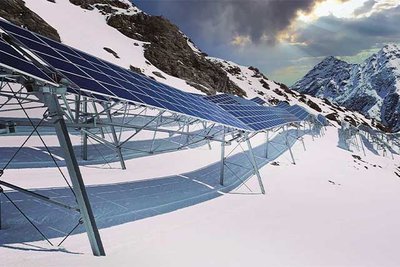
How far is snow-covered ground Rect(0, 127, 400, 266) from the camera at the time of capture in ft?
32.0

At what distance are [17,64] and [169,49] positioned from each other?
258ft

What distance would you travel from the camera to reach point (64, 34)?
65.9 meters

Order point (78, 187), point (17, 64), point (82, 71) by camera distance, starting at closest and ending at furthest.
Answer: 1. point (17, 64)
2. point (78, 187)
3. point (82, 71)

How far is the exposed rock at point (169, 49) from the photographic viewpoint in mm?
75188

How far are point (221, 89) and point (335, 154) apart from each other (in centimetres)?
4542

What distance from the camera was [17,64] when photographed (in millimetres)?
7773

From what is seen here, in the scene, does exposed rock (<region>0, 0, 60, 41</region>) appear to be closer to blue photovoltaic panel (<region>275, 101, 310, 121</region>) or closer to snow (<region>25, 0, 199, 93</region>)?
snow (<region>25, 0, 199, 93</region>)

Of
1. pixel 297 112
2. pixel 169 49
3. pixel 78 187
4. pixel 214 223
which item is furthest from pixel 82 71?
pixel 169 49

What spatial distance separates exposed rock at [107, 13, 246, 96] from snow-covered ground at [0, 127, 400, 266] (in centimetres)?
5165

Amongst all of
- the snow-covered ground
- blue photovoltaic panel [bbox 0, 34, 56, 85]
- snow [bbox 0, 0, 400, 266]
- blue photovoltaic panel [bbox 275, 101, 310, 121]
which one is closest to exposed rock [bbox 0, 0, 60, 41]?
snow [bbox 0, 0, 400, 266]

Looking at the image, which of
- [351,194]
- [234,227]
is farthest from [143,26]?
[234,227]

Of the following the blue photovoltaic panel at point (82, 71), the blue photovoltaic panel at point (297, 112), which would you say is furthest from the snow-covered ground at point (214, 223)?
the blue photovoltaic panel at point (297, 112)

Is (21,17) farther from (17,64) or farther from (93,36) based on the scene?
(17,64)

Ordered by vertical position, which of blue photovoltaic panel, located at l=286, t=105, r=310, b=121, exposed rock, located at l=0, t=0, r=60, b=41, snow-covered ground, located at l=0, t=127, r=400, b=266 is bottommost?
snow-covered ground, located at l=0, t=127, r=400, b=266
